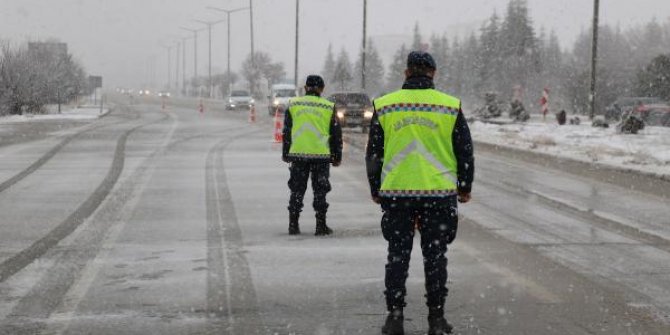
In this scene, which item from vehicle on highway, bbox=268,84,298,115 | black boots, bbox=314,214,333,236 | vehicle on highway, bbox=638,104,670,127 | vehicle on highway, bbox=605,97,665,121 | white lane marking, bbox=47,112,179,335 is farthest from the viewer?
vehicle on highway, bbox=268,84,298,115

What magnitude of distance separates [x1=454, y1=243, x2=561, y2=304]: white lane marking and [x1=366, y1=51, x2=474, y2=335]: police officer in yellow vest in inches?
50.4

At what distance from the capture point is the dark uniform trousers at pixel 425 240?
5410 mm

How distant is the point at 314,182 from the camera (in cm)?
930

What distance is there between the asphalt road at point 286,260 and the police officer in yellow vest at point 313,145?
39 centimetres

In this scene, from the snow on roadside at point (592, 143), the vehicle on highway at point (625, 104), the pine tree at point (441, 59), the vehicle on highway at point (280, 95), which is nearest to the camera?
the snow on roadside at point (592, 143)

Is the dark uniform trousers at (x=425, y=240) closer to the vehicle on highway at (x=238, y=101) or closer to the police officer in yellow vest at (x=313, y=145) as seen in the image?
the police officer in yellow vest at (x=313, y=145)

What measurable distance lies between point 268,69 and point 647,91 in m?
80.3

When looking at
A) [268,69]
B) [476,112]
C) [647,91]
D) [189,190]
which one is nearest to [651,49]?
[268,69]

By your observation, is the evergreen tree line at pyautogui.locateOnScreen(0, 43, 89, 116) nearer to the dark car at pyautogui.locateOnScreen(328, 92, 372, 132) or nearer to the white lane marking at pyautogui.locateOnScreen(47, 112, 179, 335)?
the dark car at pyautogui.locateOnScreen(328, 92, 372, 132)

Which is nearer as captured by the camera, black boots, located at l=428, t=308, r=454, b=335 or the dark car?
black boots, located at l=428, t=308, r=454, b=335

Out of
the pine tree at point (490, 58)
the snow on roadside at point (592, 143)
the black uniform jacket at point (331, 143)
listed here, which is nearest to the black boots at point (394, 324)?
the black uniform jacket at point (331, 143)

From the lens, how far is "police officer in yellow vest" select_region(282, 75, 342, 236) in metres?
9.21

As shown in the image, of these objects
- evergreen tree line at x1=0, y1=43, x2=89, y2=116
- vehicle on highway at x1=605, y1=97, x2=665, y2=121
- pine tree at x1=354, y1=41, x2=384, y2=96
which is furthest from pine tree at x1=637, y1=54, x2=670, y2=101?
pine tree at x1=354, y1=41, x2=384, y2=96

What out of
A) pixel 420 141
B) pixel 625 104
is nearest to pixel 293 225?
pixel 420 141
